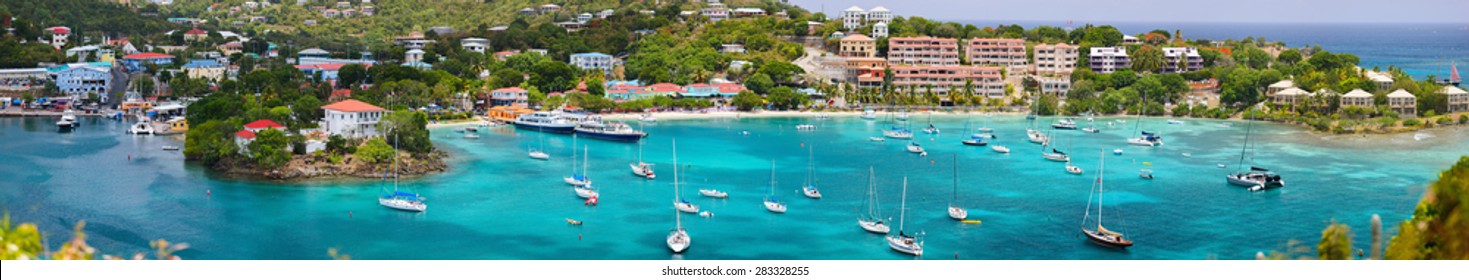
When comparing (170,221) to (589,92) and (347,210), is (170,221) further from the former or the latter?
(589,92)

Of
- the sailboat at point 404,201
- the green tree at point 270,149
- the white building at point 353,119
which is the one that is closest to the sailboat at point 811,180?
the sailboat at point 404,201

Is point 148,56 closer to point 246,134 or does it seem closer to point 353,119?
point 353,119

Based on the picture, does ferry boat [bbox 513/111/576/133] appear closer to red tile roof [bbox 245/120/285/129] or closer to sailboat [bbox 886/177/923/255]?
red tile roof [bbox 245/120/285/129]

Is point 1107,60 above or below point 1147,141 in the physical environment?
above

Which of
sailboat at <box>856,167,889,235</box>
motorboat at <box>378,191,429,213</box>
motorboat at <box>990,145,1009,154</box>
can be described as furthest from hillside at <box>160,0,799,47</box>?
motorboat at <box>378,191,429,213</box>

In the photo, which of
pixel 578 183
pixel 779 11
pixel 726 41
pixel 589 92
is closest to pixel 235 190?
pixel 578 183

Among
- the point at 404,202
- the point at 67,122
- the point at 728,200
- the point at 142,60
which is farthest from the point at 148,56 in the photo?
the point at 728,200
